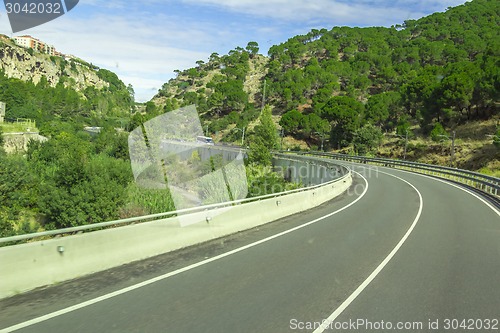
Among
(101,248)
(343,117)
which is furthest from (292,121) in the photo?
(101,248)

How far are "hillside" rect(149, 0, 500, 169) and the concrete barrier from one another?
1820 inches

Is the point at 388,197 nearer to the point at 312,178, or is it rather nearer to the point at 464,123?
the point at 312,178

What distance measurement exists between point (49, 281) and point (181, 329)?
2.65m

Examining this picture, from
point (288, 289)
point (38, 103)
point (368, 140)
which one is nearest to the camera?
point (288, 289)

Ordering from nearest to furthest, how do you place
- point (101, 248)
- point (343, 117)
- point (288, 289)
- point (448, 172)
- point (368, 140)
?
point (288, 289)
point (101, 248)
point (448, 172)
point (368, 140)
point (343, 117)

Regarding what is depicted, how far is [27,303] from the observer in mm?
5297

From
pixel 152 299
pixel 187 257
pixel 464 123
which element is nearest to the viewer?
pixel 152 299

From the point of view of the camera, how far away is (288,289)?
629 cm

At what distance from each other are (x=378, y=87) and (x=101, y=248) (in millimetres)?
111778

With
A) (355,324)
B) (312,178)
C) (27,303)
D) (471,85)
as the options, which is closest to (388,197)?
(312,178)

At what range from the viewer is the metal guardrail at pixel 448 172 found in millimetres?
25184

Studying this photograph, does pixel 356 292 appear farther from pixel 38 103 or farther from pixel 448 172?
pixel 38 103

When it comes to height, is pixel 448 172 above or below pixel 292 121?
below

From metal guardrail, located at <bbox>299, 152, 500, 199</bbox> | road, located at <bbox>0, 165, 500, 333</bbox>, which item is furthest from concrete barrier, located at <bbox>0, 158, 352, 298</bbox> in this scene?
metal guardrail, located at <bbox>299, 152, 500, 199</bbox>
